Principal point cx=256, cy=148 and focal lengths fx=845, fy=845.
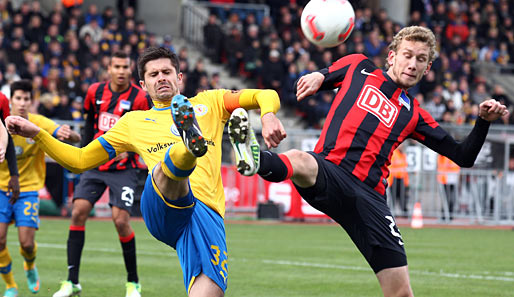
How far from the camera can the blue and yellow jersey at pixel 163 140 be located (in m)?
5.86

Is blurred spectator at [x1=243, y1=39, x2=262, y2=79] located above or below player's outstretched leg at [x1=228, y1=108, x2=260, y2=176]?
above

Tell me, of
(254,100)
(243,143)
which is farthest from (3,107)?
(243,143)

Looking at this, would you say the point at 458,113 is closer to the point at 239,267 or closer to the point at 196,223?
the point at 239,267

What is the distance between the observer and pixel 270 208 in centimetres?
1923

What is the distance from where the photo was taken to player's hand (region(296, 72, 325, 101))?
5.74 metres

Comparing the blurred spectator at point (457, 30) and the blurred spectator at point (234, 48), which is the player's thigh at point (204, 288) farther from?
the blurred spectator at point (457, 30)

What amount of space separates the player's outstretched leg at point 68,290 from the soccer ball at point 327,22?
356cm

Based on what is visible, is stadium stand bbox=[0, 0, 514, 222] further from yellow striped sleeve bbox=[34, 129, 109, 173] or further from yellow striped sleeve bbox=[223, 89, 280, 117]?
yellow striped sleeve bbox=[223, 89, 280, 117]

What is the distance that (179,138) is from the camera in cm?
595

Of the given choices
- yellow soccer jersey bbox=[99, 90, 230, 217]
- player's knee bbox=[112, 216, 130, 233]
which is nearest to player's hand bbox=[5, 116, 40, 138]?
yellow soccer jersey bbox=[99, 90, 230, 217]

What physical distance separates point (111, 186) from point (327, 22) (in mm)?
3474

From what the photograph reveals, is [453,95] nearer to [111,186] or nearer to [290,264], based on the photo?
[290,264]

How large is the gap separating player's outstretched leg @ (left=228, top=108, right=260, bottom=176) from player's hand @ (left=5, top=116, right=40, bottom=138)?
145 centimetres

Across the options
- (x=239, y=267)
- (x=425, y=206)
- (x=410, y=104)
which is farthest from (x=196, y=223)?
(x=425, y=206)
